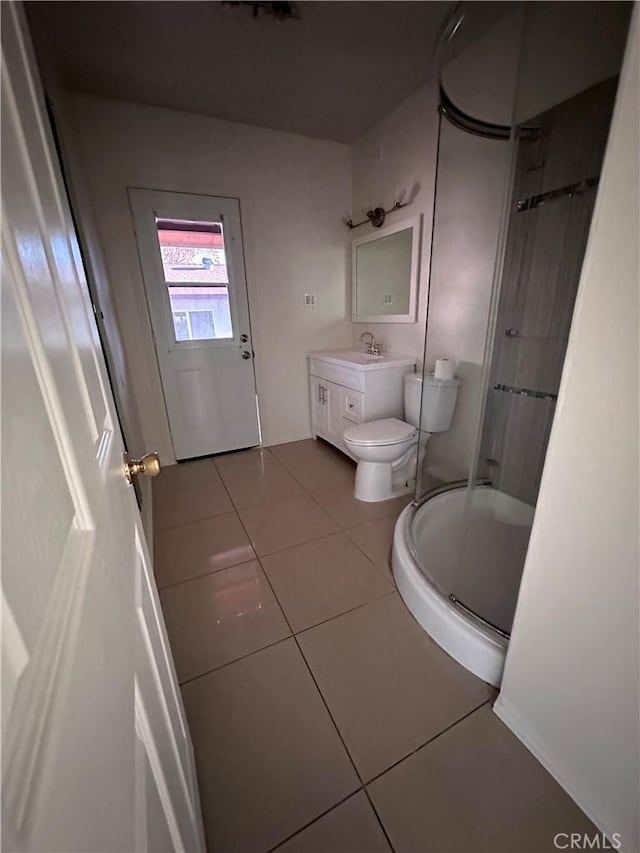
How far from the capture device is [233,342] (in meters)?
2.86

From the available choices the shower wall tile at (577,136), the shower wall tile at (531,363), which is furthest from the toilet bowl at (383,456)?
the shower wall tile at (577,136)

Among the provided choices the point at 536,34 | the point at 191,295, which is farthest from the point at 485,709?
the point at 191,295

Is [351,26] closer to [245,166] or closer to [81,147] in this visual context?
[245,166]

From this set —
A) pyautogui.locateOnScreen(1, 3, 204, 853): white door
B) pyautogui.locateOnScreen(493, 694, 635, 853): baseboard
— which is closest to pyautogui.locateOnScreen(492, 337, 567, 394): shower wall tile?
pyautogui.locateOnScreen(493, 694, 635, 853): baseboard

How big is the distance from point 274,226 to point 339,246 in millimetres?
593

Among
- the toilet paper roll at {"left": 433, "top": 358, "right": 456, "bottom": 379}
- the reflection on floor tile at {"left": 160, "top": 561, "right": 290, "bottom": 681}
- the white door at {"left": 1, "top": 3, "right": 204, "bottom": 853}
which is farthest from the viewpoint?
the toilet paper roll at {"left": 433, "top": 358, "right": 456, "bottom": 379}

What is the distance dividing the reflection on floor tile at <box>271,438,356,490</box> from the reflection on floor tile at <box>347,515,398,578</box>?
0.53 metres

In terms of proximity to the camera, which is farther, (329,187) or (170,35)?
(329,187)

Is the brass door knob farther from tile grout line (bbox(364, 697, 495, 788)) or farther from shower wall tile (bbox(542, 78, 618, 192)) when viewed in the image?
shower wall tile (bbox(542, 78, 618, 192))

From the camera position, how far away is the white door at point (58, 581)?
0.20 metres

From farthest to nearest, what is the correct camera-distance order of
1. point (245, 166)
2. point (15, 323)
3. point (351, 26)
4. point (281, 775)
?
point (245, 166) → point (351, 26) → point (281, 775) → point (15, 323)

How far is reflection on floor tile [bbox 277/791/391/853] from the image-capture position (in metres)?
0.85

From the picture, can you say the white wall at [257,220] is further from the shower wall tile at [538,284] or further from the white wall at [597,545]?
the white wall at [597,545]

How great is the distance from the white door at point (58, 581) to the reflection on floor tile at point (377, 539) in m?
1.25
